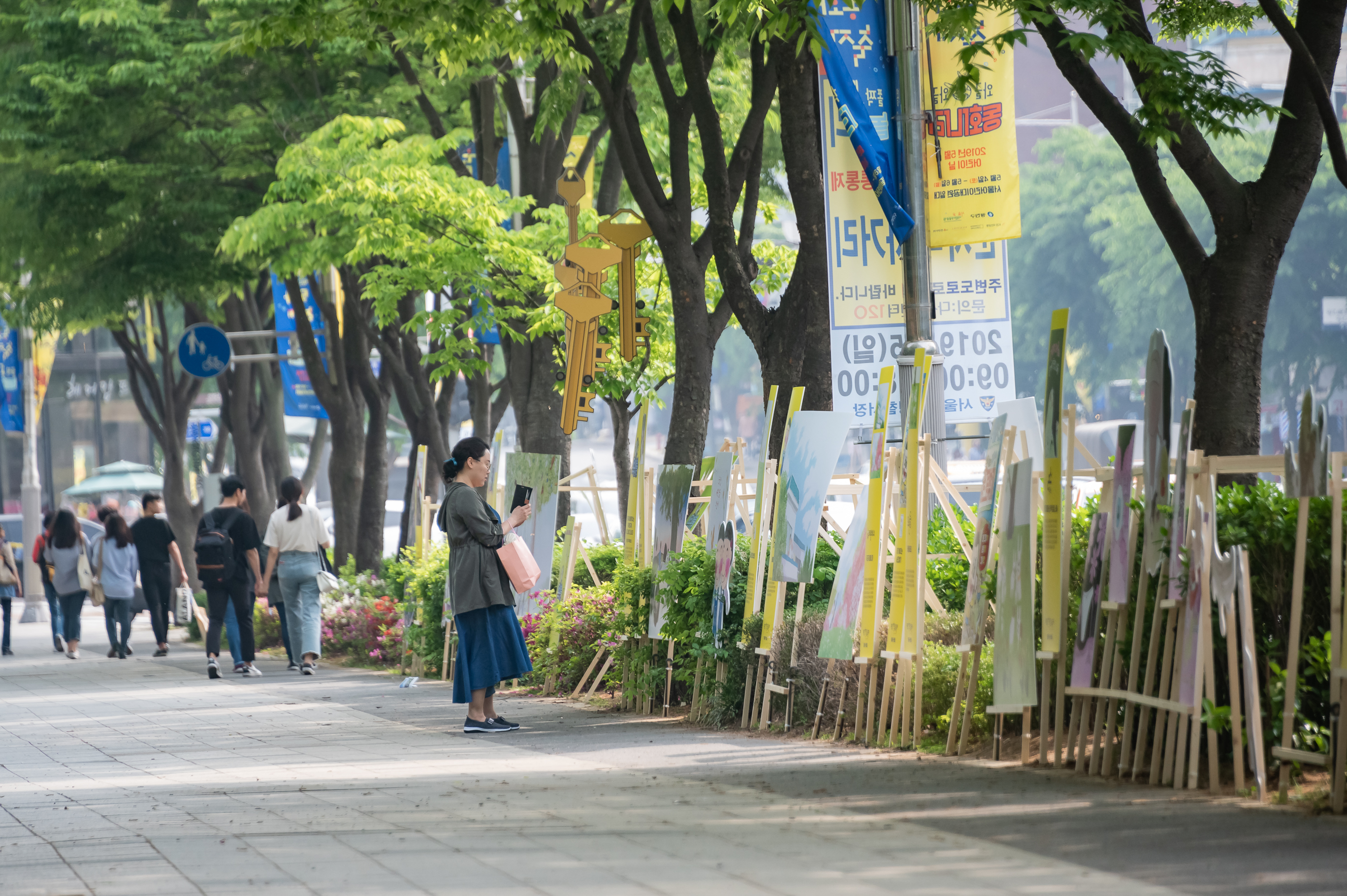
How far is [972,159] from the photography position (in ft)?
34.2

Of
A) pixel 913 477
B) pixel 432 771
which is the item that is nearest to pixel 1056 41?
pixel 913 477

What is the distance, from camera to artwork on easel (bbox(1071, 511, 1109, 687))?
22.2 ft

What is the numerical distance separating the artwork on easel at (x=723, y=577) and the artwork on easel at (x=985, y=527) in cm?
189

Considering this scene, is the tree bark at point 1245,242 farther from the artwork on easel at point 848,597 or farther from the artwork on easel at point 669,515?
the artwork on easel at point 669,515

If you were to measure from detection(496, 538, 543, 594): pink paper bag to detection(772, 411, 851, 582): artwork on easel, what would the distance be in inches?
57.1

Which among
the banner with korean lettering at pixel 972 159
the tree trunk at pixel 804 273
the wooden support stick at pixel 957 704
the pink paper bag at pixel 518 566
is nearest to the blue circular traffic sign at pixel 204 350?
the tree trunk at pixel 804 273

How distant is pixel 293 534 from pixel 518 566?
5.90 m

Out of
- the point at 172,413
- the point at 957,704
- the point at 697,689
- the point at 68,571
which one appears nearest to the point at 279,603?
the point at 68,571

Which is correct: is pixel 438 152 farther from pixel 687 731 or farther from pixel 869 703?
pixel 869 703

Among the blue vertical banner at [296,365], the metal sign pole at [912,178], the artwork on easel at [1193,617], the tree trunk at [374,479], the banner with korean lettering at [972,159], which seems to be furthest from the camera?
the blue vertical banner at [296,365]

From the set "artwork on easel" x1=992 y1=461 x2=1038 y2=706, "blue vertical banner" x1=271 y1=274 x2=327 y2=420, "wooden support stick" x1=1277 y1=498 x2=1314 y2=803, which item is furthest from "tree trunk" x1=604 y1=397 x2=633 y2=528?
"wooden support stick" x1=1277 y1=498 x2=1314 y2=803

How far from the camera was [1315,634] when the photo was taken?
6500mm

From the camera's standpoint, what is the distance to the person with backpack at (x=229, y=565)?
1480cm

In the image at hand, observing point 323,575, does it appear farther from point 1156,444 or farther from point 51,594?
point 1156,444
